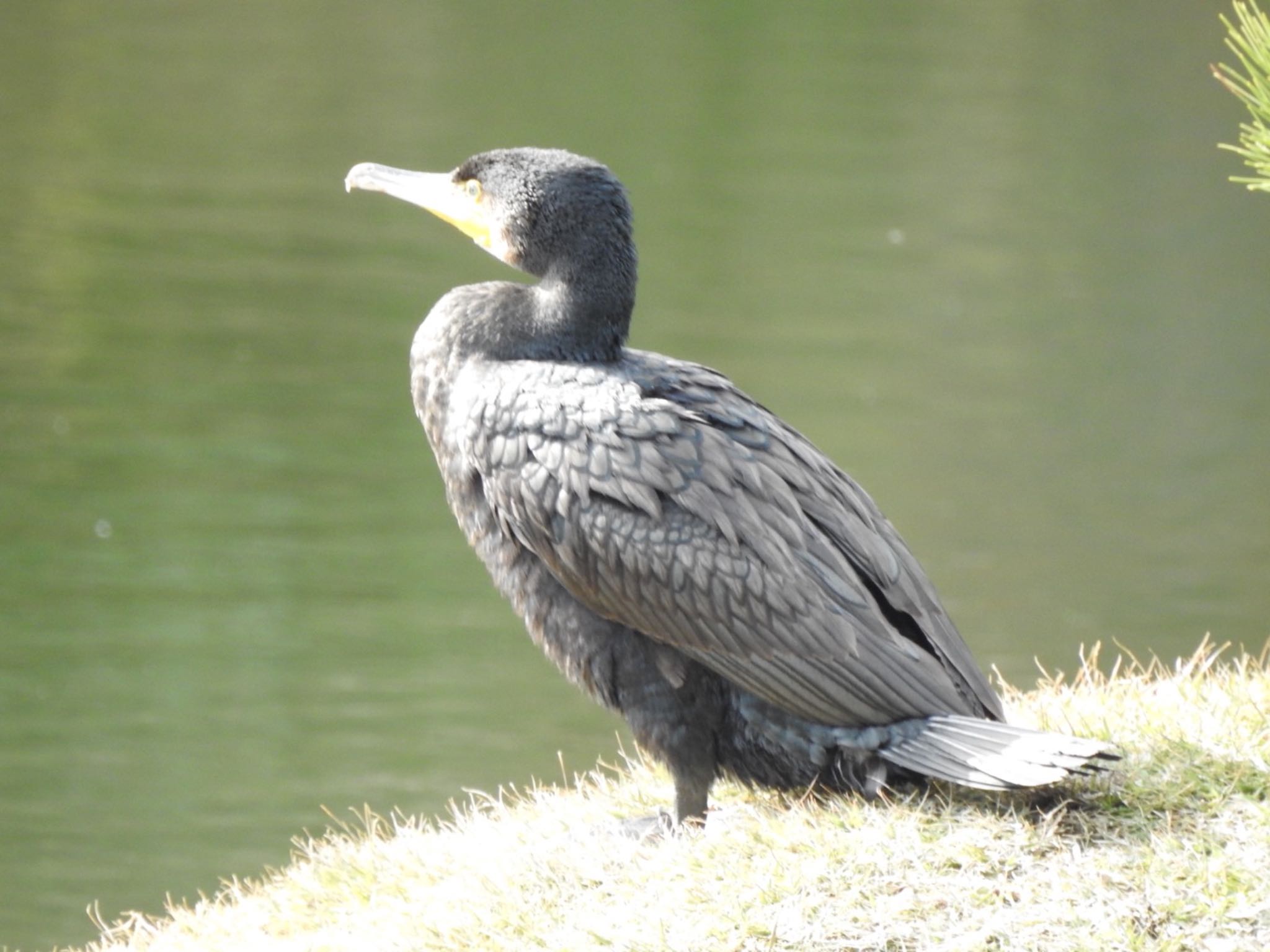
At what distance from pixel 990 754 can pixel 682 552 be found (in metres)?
0.78

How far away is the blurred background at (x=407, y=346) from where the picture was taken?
1020cm

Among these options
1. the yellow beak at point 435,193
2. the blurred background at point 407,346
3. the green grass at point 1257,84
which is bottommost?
the blurred background at point 407,346

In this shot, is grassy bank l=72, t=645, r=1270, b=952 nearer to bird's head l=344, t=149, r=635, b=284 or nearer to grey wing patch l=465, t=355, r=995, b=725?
grey wing patch l=465, t=355, r=995, b=725

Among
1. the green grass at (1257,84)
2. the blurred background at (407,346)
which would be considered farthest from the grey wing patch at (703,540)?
the blurred background at (407,346)

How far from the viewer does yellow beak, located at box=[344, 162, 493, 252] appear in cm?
490

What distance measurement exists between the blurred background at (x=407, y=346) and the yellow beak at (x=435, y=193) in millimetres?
4345

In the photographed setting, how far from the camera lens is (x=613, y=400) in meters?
4.38

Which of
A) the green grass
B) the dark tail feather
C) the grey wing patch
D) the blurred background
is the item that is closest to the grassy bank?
the dark tail feather

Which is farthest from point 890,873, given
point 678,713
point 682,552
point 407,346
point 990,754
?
point 407,346

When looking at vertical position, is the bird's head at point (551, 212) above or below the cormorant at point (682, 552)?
above

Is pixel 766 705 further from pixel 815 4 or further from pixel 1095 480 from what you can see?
pixel 815 4

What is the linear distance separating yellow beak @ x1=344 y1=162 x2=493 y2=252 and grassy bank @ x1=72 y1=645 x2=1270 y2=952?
149cm

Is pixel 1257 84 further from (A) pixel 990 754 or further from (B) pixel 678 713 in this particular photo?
(B) pixel 678 713

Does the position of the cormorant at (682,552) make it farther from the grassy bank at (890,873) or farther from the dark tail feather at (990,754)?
the grassy bank at (890,873)
